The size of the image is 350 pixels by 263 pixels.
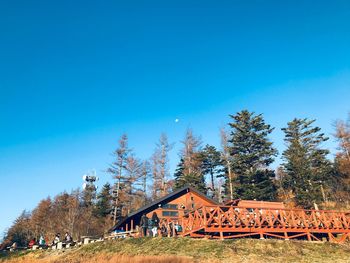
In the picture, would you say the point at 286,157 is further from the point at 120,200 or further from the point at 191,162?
the point at 120,200

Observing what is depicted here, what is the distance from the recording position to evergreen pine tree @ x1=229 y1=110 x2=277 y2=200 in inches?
1243

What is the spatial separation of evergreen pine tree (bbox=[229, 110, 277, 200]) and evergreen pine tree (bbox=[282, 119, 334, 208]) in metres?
3.06

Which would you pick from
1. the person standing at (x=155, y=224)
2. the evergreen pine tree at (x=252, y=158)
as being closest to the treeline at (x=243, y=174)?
the evergreen pine tree at (x=252, y=158)

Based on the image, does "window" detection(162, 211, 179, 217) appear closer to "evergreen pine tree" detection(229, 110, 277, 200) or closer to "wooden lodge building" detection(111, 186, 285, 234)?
"wooden lodge building" detection(111, 186, 285, 234)

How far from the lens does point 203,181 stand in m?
43.8

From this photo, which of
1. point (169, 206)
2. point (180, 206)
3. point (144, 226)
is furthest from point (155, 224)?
point (180, 206)

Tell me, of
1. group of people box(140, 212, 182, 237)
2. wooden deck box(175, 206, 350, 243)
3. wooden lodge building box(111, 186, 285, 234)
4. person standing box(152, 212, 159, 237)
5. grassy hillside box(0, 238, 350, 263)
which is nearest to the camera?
grassy hillside box(0, 238, 350, 263)

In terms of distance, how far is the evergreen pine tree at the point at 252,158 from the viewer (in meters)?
31.6

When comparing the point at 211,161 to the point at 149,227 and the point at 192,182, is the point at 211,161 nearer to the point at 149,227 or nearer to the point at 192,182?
the point at 192,182

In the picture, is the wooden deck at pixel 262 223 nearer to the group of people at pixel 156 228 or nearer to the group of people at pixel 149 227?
the group of people at pixel 156 228

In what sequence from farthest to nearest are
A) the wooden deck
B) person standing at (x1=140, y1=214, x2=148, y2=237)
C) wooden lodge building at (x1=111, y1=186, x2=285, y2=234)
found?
1. wooden lodge building at (x1=111, y1=186, x2=285, y2=234)
2. person standing at (x1=140, y1=214, x2=148, y2=237)
3. the wooden deck

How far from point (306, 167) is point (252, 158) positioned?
6.88 m

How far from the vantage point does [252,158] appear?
3362 centimetres

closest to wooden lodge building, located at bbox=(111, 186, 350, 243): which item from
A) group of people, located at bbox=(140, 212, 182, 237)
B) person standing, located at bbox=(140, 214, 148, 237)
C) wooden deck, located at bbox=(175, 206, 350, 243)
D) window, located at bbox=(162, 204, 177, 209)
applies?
wooden deck, located at bbox=(175, 206, 350, 243)
